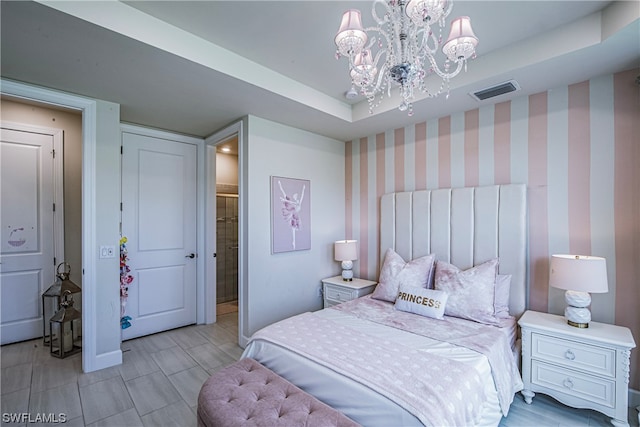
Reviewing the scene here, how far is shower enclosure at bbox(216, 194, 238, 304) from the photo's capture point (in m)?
4.88

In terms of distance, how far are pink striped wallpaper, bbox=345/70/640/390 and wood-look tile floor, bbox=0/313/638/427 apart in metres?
0.87

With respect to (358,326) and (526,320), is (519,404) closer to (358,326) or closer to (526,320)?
(526,320)

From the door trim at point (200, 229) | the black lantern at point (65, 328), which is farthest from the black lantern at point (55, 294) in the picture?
the door trim at point (200, 229)

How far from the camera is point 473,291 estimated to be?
2441 millimetres

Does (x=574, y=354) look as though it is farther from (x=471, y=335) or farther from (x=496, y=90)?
(x=496, y=90)

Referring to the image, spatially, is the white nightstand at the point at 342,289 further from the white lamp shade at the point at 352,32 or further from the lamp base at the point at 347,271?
the white lamp shade at the point at 352,32

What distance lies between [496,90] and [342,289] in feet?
8.30

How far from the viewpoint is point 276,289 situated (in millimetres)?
3328

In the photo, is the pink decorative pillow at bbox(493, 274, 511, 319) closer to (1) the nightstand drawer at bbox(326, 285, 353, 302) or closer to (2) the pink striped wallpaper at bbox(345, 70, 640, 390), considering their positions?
(2) the pink striped wallpaper at bbox(345, 70, 640, 390)

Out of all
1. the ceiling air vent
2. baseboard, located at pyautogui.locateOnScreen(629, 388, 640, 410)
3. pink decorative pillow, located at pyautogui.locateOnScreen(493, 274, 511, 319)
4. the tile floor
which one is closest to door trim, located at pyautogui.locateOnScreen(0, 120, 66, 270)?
the tile floor

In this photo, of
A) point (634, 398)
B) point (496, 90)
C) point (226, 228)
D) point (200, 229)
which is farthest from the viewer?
point (226, 228)

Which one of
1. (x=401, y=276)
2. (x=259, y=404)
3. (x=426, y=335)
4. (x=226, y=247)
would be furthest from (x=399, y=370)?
(x=226, y=247)

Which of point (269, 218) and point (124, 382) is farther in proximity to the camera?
point (269, 218)

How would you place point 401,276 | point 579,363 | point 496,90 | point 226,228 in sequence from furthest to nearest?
point 226,228
point 401,276
point 496,90
point 579,363
